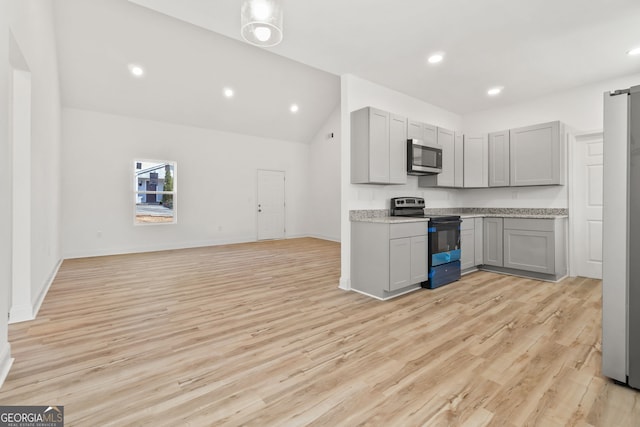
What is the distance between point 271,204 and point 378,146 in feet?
17.7

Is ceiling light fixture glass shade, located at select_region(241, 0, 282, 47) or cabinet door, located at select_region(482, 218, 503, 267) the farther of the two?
cabinet door, located at select_region(482, 218, 503, 267)

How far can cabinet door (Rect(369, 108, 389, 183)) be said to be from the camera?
3634 millimetres

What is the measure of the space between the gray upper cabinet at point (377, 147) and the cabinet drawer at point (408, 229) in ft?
2.09

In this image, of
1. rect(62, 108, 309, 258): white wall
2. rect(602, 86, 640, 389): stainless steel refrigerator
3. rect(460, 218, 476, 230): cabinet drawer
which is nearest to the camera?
rect(602, 86, 640, 389): stainless steel refrigerator

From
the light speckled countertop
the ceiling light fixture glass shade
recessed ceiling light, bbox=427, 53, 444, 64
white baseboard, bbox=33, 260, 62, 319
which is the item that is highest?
recessed ceiling light, bbox=427, 53, 444, 64

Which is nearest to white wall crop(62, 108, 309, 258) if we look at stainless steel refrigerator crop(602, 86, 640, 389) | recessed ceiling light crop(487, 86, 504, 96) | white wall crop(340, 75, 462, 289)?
white wall crop(340, 75, 462, 289)

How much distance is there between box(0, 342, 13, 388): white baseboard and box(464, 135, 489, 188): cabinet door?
5577mm

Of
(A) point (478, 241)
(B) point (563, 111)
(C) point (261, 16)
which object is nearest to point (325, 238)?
(A) point (478, 241)

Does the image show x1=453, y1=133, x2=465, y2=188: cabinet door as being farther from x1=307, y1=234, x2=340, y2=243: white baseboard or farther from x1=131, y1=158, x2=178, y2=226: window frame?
x1=131, y1=158, x2=178, y2=226: window frame

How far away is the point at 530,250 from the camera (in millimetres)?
4320

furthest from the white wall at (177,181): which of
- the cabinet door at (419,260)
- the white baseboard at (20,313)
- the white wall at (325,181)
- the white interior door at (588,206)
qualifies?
the white interior door at (588,206)

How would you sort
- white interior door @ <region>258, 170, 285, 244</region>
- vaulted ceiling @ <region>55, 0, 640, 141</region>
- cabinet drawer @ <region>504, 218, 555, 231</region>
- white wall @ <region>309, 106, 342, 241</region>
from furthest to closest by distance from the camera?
1. white interior door @ <region>258, 170, 285, 244</region>
2. white wall @ <region>309, 106, 342, 241</region>
3. cabinet drawer @ <region>504, 218, 555, 231</region>
4. vaulted ceiling @ <region>55, 0, 640, 141</region>

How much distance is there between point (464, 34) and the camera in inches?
116

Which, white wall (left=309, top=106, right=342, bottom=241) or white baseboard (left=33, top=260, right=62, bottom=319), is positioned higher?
white wall (left=309, top=106, right=342, bottom=241)
